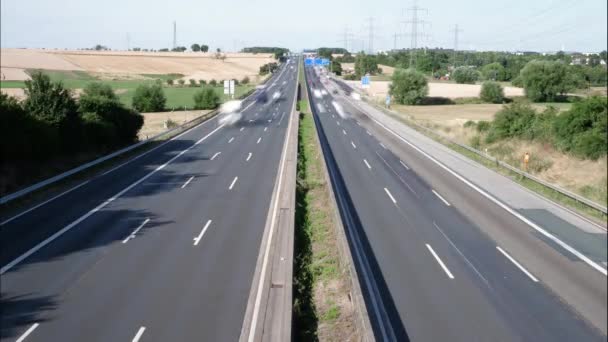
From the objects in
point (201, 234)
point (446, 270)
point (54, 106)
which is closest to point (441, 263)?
point (446, 270)

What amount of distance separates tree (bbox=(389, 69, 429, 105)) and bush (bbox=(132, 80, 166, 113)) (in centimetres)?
4152

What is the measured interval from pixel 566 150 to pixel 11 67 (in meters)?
90.7

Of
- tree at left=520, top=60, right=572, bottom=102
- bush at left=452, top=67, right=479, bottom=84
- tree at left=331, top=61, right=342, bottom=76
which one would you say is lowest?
tree at left=520, top=60, right=572, bottom=102

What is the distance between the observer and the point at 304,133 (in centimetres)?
5034

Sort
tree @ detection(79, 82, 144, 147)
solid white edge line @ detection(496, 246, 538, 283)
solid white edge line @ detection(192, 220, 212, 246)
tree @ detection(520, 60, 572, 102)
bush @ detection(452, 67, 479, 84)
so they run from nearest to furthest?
tree @ detection(520, 60, 572, 102), solid white edge line @ detection(496, 246, 538, 283), solid white edge line @ detection(192, 220, 212, 246), tree @ detection(79, 82, 144, 147), bush @ detection(452, 67, 479, 84)

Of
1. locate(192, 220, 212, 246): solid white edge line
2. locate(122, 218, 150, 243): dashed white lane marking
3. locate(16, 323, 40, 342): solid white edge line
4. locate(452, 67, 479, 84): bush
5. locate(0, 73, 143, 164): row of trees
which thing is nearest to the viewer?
locate(16, 323, 40, 342): solid white edge line

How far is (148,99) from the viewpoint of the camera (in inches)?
3179

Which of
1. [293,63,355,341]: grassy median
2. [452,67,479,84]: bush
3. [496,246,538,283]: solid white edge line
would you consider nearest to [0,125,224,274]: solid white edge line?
[293,63,355,341]: grassy median

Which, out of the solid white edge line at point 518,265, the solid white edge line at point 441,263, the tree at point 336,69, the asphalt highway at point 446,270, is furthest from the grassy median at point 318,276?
the tree at point 336,69

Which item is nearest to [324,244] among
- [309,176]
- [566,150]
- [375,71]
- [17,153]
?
[309,176]

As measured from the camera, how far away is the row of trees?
2689cm

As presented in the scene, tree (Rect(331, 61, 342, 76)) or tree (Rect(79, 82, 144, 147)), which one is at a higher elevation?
tree (Rect(331, 61, 342, 76))

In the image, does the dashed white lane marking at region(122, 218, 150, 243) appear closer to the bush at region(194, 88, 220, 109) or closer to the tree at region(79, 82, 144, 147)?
the tree at region(79, 82, 144, 147)

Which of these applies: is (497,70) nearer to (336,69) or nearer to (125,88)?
(125,88)
